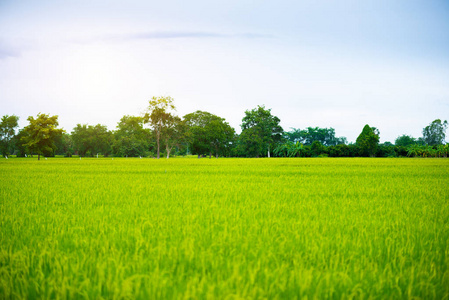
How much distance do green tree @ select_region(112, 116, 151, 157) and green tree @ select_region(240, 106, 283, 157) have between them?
27.8m

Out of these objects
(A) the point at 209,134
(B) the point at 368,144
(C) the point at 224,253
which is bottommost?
(C) the point at 224,253

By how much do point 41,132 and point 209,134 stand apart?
40.1 meters

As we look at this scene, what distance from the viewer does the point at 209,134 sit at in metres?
68.6

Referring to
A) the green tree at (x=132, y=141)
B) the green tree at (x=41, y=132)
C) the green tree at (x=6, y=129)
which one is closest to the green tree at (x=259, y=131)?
the green tree at (x=132, y=141)

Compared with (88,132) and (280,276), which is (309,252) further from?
(88,132)

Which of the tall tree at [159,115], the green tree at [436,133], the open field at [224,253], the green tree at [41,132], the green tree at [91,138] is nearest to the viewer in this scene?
the open field at [224,253]

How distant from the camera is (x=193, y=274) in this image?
7.25ft

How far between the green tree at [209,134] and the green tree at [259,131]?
5.92m

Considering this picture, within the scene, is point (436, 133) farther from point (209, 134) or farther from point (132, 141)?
point (132, 141)

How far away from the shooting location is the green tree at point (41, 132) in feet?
113

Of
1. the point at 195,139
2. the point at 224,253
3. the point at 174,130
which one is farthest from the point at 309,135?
the point at 224,253

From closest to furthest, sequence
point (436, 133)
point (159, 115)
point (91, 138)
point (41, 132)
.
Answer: point (41, 132)
point (159, 115)
point (91, 138)
point (436, 133)

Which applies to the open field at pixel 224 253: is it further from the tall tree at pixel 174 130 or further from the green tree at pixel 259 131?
the green tree at pixel 259 131

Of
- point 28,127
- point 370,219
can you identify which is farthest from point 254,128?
point 370,219
